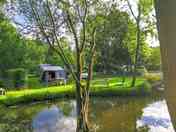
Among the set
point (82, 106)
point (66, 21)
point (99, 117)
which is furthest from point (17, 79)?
point (82, 106)

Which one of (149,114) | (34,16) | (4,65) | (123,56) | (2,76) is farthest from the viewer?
(123,56)

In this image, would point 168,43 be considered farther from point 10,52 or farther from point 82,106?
point 10,52

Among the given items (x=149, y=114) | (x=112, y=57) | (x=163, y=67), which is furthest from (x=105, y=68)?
(x=163, y=67)

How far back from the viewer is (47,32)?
26.9ft

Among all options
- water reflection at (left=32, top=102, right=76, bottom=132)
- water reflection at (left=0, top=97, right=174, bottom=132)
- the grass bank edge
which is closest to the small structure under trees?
the grass bank edge

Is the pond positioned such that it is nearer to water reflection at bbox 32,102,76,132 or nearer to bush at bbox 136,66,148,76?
water reflection at bbox 32,102,76,132

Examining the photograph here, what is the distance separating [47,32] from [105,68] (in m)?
25.8

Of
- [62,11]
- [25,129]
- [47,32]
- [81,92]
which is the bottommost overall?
[25,129]

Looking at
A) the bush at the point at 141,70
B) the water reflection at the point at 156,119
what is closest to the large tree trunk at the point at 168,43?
the water reflection at the point at 156,119

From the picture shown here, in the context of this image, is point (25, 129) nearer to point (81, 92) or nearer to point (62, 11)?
point (81, 92)

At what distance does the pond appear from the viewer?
32.6 feet

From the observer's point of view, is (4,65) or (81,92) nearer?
(81,92)

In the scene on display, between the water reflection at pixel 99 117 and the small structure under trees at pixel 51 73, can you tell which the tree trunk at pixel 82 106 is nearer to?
the water reflection at pixel 99 117

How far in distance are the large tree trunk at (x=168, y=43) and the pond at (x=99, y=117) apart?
8.16m
